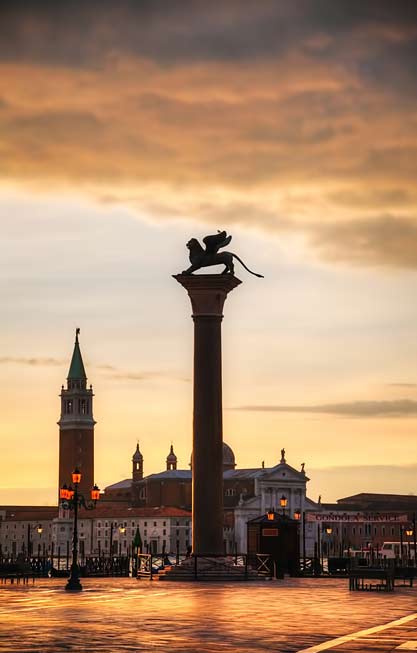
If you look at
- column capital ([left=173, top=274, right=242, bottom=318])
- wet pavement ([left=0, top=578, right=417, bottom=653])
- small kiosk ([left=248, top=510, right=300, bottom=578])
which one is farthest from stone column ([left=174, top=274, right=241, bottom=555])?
wet pavement ([left=0, top=578, right=417, bottom=653])

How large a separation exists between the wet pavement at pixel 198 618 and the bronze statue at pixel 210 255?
12.3 metres

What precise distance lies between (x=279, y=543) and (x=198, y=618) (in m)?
27.0

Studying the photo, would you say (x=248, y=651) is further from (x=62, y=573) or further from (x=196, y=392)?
(x=62, y=573)

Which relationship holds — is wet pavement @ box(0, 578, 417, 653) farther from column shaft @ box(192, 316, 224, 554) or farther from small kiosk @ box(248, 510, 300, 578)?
small kiosk @ box(248, 510, 300, 578)

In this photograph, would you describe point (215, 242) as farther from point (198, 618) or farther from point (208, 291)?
point (198, 618)

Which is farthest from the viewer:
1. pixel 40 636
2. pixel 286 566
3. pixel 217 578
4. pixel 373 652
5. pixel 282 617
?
pixel 286 566

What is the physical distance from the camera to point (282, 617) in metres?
27.7

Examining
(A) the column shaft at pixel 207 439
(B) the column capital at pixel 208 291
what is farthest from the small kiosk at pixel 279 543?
(B) the column capital at pixel 208 291

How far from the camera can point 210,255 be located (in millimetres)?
49219

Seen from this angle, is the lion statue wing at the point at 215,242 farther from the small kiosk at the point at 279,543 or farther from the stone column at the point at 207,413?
the small kiosk at the point at 279,543

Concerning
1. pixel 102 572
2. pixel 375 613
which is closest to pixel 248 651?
pixel 375 613

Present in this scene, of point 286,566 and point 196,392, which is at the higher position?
point 196,392

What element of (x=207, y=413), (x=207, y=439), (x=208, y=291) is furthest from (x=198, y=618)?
(x=208, y=291)

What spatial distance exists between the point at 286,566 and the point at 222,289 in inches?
535
